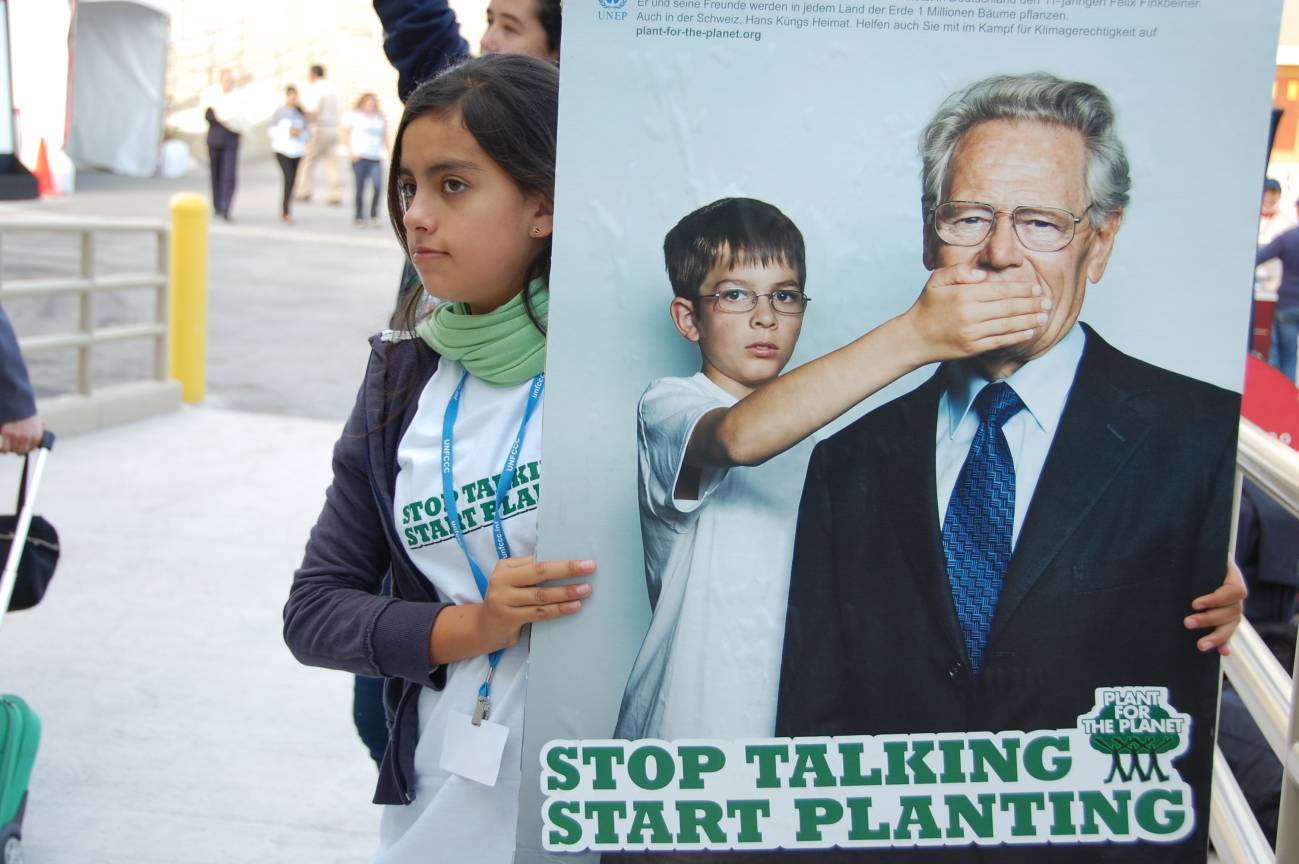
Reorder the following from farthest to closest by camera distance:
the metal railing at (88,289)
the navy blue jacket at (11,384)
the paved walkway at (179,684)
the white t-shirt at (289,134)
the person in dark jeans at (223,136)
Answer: the white t-shirt at (289,134)
the person in dark jeans at (223,136)
the metal railing at (88,289)
the paved walkway at (179,684)
the navy blue jacket at (11,384)

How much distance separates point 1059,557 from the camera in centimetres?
145

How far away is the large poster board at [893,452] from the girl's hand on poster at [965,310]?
0.02 m

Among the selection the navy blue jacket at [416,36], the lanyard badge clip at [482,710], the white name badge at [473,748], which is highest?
the navy blue jacket at [416,36]

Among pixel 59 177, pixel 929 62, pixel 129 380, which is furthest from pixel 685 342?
pixel 59 177

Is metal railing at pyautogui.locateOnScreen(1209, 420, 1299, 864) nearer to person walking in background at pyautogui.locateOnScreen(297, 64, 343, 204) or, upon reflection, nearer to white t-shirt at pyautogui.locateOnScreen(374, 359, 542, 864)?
white t-shirt at pyautogui.locateOnScreen(374, 359, 542, 864)

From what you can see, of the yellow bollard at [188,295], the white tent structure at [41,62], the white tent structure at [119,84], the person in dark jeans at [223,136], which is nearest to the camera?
the white tent structure at [41,62]

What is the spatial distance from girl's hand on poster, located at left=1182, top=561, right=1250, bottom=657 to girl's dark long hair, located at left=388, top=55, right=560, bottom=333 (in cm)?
83

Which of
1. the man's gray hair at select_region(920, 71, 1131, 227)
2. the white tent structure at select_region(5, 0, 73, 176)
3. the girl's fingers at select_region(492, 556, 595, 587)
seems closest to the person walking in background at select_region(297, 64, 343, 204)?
the white tent structure at select_region(5, 0, 73, 176)

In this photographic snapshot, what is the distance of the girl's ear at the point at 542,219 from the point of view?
187 centimetres

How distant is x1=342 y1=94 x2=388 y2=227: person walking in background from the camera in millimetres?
20391

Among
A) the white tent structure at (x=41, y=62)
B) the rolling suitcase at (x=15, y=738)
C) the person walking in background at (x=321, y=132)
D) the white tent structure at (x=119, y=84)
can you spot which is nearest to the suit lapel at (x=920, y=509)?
the rolling suitcase at (x=15, y=738)

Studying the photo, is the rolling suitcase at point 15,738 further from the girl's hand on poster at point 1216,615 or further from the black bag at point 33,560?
the girl's hand on poster at point 1216,615

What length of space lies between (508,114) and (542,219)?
0.14m

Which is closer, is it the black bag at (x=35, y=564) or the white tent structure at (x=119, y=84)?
the black bag at (x=35, y=564)
